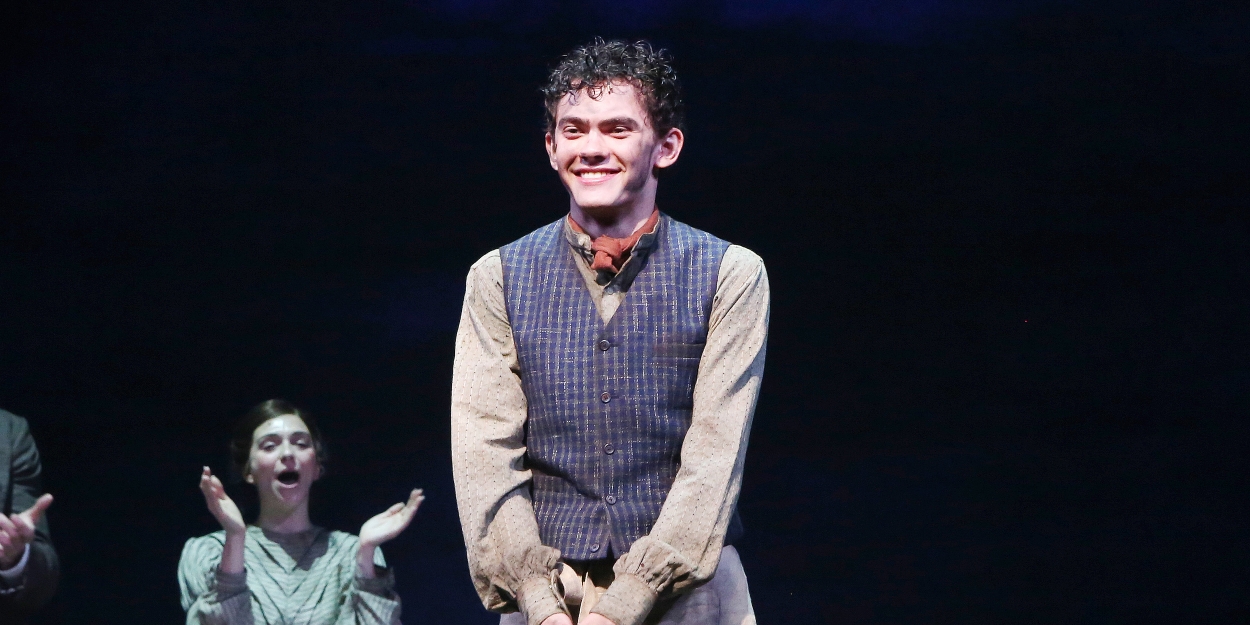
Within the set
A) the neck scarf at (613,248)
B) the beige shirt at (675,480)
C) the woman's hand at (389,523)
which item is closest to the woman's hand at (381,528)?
the woman's hand at (389,523)

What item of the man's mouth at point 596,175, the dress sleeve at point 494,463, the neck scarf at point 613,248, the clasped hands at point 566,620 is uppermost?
the man's mouth at point 596,175

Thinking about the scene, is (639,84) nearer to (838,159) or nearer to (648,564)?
(648,564)

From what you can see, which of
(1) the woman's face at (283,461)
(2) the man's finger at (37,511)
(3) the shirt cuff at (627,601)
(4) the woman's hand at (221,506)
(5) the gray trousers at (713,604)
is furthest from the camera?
(1) the woman's face at (283,461)

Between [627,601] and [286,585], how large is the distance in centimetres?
156

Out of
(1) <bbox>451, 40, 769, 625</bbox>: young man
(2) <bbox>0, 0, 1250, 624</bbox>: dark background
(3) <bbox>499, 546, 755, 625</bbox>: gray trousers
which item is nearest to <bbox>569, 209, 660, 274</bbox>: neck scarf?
(1) <bbox>451, 40, 769, 625</bbox>: young man

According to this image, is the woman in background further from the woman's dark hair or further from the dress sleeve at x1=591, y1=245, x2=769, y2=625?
the dress sleeve at x1=591, y1=245, x2=769, y2=625

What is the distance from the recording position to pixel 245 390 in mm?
3062

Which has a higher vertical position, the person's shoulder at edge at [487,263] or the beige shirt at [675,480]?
the person's shoulder at edge at [487,263]

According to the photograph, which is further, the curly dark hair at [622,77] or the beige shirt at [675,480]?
the curly dark hair at [622,77]

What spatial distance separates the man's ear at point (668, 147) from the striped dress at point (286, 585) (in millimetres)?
1421

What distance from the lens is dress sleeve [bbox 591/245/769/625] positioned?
1681 mm

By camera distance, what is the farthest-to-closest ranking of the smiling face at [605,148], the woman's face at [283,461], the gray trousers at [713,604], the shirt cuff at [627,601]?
the woman's face at [283,461], the smiling face at [605,148], the gray trousers at [713,604], the shirt cuff at [627,601]

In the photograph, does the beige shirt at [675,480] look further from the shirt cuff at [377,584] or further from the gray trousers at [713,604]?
the shirt cuff at [377,584]

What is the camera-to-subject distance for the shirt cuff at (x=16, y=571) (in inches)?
115
